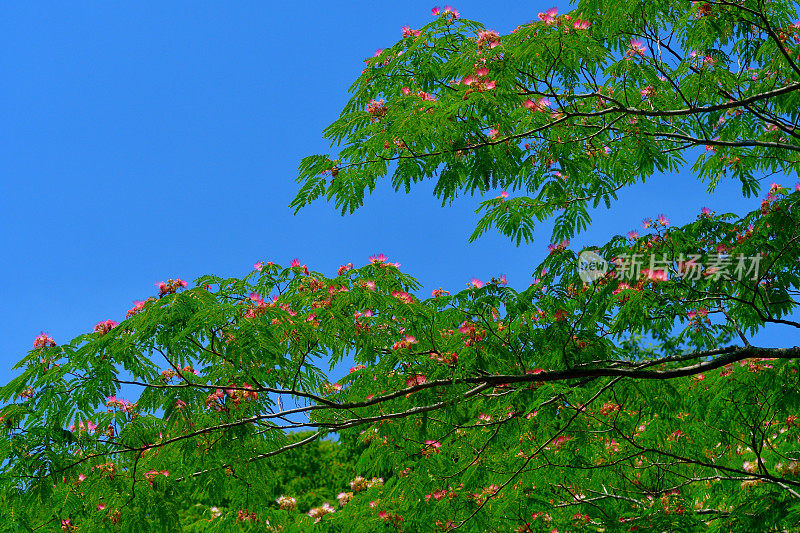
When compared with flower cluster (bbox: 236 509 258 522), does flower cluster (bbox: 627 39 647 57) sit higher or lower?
higher

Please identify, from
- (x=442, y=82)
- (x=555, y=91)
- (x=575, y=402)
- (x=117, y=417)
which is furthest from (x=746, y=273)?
(x=117, y=417)

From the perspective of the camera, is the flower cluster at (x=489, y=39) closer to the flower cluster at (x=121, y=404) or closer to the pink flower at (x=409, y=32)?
the pink flower at (x=409, y=32)

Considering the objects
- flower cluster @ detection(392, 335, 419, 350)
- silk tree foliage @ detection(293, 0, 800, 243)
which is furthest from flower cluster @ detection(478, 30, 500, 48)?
flower cluster @ detection(392, 335, 419, 350)

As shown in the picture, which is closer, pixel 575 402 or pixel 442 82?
pixel 575 402

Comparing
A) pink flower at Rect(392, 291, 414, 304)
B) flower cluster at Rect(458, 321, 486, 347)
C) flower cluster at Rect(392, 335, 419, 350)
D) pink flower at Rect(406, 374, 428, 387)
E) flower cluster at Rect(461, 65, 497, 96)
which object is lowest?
pink flower at Rect(406, 374, 428, 387)

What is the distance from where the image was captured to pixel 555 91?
17.0 feet

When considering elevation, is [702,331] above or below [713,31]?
below

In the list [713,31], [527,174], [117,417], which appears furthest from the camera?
[527,174]

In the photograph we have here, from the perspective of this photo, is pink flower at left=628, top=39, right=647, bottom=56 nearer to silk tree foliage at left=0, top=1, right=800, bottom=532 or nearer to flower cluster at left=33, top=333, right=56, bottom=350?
silk tree foliage at left=0, top=1, right=800, bottom=532

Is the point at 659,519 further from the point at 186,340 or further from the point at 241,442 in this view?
the point at 186,340

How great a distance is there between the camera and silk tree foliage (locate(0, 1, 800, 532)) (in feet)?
15.7

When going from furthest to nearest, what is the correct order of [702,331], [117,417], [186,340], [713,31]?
[713,31] < [702,331] < [117,417] < [186,340]

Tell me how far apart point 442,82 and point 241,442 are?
3.48m

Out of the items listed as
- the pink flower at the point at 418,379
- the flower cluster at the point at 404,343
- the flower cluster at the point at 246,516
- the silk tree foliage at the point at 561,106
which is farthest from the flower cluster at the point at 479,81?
the flower cluster at the point at 246,516
